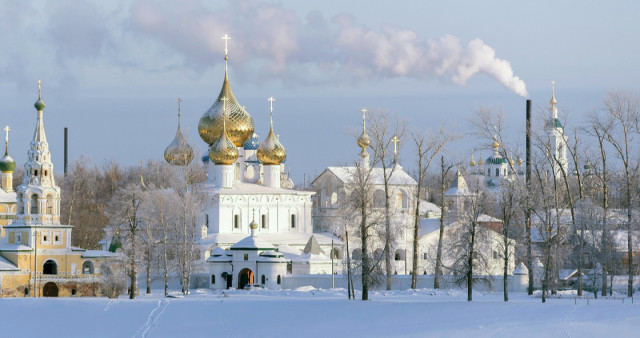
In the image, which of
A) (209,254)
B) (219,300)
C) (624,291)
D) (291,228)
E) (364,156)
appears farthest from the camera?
(364,156)

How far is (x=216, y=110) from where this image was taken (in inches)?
2977

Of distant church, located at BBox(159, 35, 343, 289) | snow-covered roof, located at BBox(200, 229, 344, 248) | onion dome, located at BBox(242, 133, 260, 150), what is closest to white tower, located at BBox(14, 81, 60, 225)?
distant church, located at BBox(159, 35, 343, 289)

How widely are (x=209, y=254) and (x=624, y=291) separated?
71.2 ft

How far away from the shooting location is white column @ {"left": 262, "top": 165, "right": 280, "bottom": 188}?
247 feet

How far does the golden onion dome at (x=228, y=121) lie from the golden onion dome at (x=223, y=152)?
307cm

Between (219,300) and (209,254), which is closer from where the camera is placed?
(219,300)

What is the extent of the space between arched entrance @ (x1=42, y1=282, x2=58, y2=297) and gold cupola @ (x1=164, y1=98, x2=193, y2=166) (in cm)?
1849

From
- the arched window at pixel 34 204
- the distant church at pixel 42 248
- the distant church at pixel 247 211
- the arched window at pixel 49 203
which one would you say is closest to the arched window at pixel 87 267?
the distant church at pixel 42 248

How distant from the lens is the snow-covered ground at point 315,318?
127ft

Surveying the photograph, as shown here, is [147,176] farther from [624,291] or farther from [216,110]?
[624,291]

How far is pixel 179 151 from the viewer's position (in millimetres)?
77125

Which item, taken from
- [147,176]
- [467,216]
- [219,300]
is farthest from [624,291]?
[147,176]

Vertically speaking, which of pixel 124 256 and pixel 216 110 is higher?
pixel 216 110

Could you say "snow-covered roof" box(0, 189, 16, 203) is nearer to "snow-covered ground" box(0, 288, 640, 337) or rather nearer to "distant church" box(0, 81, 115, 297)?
"distant church" box(0, 81, 115, 297)
